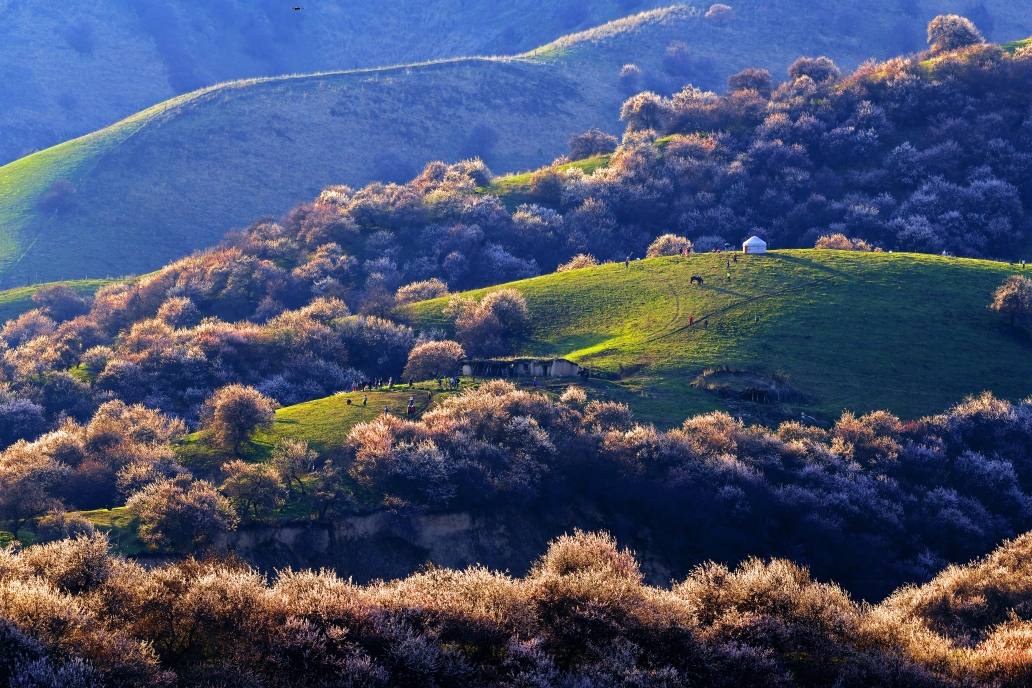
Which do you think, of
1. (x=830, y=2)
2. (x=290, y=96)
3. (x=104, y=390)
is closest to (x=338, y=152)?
(x=290, y=96)

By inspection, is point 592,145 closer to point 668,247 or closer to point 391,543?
point 668,247

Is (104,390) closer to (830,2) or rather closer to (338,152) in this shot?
(338,152)

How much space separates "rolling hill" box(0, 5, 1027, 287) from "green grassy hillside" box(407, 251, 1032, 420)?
60.9 m

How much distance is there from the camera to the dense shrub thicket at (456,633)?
28.6 metres

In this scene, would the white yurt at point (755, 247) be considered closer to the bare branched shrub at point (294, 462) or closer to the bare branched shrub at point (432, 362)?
the bare branched shrub at point (432, 362)

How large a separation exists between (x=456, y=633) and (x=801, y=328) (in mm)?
41455

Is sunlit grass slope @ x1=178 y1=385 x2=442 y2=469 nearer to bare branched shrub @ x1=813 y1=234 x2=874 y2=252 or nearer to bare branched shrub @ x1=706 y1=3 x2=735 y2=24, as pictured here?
bare branched shrub @ x1=813 y1=234 x2=874 y2=252

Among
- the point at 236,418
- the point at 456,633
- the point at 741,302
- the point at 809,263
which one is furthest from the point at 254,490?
the point at 809,263

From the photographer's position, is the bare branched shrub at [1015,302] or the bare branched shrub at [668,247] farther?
the bare branched shrub at [668,247]

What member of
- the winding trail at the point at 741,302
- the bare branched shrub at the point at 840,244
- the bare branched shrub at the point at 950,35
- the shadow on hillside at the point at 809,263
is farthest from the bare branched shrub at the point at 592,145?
the winding trail at the point at 741,302

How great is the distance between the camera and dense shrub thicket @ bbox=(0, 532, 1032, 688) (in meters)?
28.6

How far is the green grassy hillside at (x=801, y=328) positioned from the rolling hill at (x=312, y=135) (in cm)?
6090

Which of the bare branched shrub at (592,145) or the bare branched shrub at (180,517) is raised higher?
the bare branched shrub at (592,145)

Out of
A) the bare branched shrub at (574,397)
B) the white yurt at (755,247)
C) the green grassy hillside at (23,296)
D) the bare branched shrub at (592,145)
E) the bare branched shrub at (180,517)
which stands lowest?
the bare branched shrub at (574,397)
